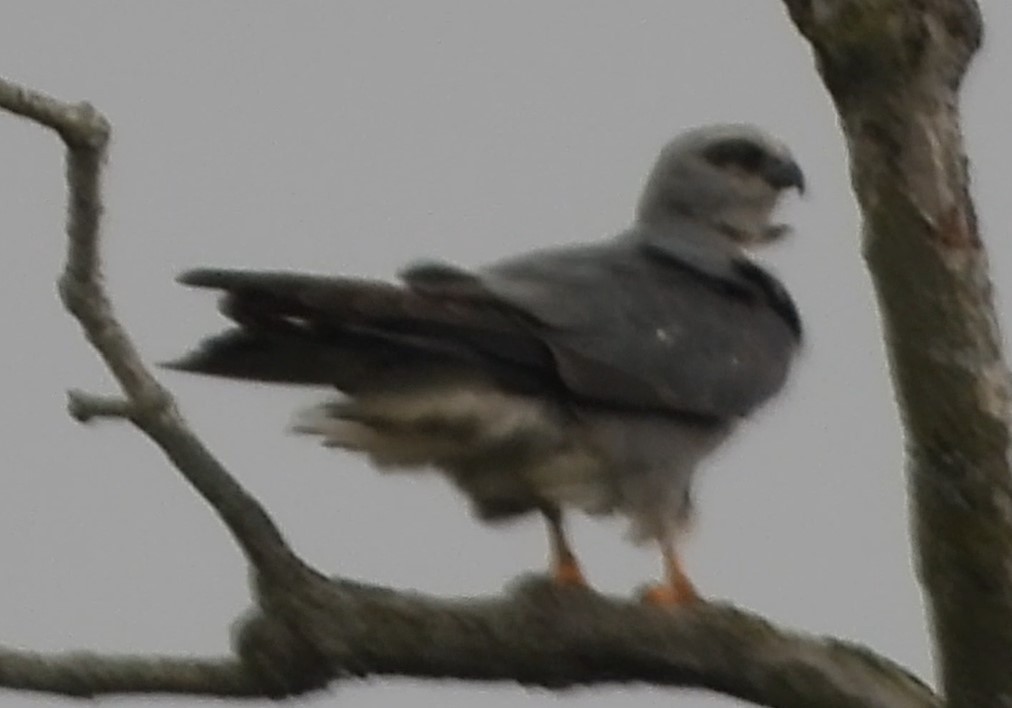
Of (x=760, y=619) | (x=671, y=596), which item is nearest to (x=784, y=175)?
(x=671, y=596)

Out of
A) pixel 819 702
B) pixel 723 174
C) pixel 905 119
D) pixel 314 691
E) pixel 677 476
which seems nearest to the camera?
pixel 905 119

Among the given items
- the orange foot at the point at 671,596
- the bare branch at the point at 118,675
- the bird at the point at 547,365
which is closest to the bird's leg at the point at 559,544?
the bird at the point at 547,365

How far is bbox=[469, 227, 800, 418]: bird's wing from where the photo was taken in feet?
17.2

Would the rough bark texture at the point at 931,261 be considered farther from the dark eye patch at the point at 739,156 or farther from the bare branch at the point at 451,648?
the dark eye patch at the point at 739,156

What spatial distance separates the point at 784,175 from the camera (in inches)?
259

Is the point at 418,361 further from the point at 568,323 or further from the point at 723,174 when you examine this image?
the point at 723,174

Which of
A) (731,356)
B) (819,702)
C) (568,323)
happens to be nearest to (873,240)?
(819,702)

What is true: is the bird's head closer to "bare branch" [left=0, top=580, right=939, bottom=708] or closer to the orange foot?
the orange foot

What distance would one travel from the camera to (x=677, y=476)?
550cm

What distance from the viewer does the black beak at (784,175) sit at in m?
6.59

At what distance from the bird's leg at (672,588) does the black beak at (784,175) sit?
59.1 inches

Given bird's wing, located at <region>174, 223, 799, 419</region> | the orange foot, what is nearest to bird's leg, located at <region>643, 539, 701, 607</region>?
the orange foot

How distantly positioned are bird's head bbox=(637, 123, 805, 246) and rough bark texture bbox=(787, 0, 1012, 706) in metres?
3.06

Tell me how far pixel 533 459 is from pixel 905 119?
206 centimetres
